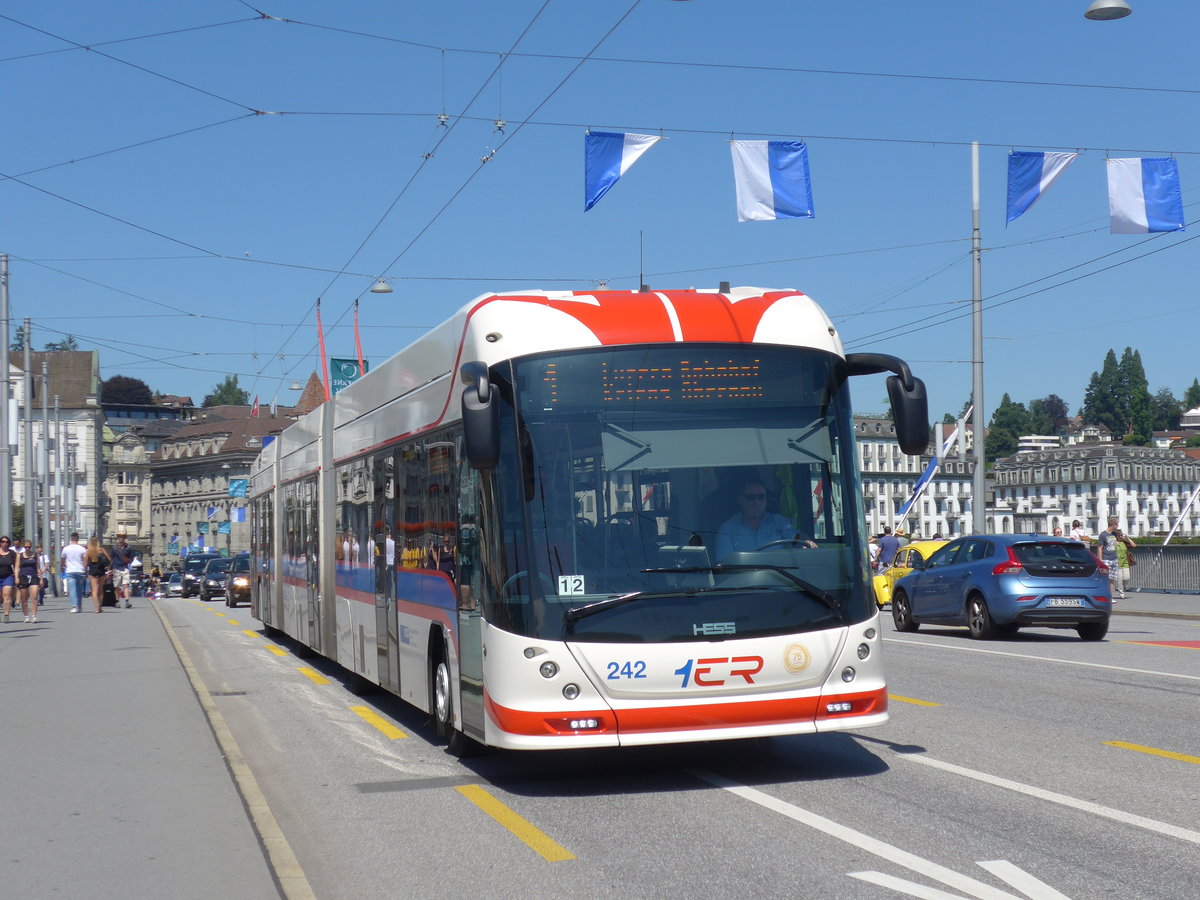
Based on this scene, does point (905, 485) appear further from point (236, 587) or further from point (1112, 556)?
point (1112, 556)

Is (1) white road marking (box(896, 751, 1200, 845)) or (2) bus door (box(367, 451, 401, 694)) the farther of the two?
(2) bus door (box(367, 451, 401, 694))

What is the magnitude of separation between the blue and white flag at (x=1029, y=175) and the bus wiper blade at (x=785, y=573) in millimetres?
16021

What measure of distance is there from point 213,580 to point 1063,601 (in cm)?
3833

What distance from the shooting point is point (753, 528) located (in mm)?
9047

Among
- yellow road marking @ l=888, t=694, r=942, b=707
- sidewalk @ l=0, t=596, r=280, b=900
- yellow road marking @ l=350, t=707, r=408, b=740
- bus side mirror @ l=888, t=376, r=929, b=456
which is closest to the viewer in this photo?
sidewalk @ l=0, t=596, r=280, b=900

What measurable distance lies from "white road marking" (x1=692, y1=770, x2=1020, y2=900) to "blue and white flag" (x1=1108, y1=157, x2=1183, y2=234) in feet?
54.2

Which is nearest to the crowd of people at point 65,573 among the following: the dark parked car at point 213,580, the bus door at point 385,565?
Result: the dark parked car at point 213,580

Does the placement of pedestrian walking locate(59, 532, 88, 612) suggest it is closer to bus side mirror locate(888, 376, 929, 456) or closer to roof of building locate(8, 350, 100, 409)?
bus side mirror locate(888, 376, 929, 456)

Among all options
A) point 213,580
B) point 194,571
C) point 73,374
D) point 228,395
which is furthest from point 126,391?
point 213,580

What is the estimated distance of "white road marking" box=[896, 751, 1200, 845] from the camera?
290 inches

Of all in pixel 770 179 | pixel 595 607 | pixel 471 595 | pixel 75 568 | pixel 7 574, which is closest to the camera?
pixel 595 607

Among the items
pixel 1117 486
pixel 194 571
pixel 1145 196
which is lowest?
pixel 194 571

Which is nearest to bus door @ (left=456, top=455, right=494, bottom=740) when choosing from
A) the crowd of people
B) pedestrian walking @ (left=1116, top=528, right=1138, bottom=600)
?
the crowd of people

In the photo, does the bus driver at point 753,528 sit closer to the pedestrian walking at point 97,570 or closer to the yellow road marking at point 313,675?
the yellow road marking at point 313,675
